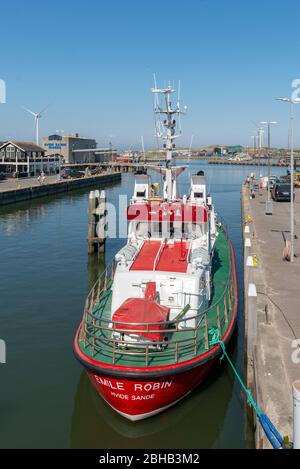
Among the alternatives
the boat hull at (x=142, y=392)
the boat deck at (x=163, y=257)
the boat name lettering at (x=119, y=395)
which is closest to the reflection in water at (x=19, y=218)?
the boat deck at (x=163, y=257)

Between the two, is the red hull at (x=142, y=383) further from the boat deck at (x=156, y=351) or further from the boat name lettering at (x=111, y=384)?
the boat deck at (x=156, y=351)

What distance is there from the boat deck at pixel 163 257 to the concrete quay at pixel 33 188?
44431mm

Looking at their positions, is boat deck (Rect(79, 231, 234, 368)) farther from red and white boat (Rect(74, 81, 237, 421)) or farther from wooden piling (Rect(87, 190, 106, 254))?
wooden piling (Rect(87, 190, 106, 254))

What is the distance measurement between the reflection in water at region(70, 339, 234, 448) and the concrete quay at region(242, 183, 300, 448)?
1555 millimetres

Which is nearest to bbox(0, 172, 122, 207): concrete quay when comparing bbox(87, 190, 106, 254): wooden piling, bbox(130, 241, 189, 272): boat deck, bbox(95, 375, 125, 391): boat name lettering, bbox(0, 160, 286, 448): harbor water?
bbox(87, 190, 106, 254): wooden piling

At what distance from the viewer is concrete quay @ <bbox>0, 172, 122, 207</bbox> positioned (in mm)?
60725

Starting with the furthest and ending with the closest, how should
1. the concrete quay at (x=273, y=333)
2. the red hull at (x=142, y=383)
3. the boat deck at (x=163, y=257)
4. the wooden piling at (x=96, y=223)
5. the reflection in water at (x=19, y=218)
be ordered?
the reflection in water at (x=19, y=218) < the wooden piling at (x=96, y=223) < the boat deck at (x=163, y=257) < the red hull at (x=142, y=383) < the concrete quay at (x=273, y=333)

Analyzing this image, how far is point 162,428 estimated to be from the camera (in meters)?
13.0

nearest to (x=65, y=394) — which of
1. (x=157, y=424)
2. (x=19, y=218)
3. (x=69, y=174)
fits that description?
(x=157, y=424)

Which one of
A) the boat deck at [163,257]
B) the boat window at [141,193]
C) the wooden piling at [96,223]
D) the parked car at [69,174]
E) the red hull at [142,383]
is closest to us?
the red hull at [142,383]

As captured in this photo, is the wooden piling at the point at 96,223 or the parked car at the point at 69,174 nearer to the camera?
the wooden piling at the point at 96,223

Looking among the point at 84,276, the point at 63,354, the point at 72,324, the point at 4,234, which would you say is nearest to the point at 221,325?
the point at 63,354

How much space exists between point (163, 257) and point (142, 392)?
606cm

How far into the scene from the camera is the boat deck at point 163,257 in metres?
16.1
